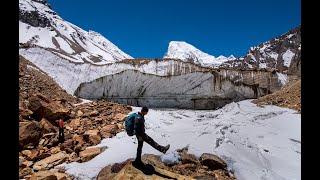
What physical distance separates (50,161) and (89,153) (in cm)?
116

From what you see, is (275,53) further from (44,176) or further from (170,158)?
(44,176)

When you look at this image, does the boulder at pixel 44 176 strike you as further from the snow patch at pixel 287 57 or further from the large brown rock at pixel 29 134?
the snow patch at pixel 287 57

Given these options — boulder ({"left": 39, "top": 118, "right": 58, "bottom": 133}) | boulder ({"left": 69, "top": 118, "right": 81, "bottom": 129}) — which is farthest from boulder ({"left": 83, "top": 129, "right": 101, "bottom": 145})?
boulder ({"left": 69, "top": 118, "right": 81, "bottom": 129})

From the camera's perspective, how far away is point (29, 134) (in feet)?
44.6

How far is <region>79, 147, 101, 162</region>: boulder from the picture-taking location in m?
11.8

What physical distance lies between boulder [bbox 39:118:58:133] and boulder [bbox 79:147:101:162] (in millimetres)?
3291

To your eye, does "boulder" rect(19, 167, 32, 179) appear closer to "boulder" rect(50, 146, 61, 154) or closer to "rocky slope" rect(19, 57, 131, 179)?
"rocky slope" rect(19, 57, 131, 179)

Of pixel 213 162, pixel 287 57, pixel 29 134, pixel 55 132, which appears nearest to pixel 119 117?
pixel 55 132

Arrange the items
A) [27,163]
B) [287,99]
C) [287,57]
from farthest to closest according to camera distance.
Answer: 1. [287,57]
2. [287,99]
3. [27,163]

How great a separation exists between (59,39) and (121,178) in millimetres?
157302

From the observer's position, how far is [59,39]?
6265 inches

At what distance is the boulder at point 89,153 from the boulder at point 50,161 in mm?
544

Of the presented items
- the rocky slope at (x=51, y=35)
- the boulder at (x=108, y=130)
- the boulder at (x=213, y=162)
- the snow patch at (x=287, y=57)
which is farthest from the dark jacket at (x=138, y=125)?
the rocky slope at (x=51, y=35)
